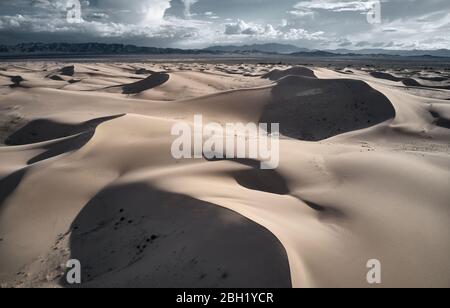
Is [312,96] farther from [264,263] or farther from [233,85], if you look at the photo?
[264,263]

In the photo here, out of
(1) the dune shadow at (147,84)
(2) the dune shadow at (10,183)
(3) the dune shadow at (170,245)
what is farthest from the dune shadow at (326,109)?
(1) the dune shadow at (147,84)

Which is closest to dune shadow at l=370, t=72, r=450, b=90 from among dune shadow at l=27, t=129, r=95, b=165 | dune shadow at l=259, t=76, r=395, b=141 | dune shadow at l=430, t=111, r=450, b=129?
dune shadow at l=259, t=76, r=395, b=141

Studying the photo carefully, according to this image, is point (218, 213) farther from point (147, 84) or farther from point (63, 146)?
point (147, 84)

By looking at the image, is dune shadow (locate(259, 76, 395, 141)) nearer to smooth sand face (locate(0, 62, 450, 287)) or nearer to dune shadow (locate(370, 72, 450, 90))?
smooth sand face (locate(0, 62, 450, 287))

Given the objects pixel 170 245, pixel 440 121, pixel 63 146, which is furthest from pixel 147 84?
pixel 170 245

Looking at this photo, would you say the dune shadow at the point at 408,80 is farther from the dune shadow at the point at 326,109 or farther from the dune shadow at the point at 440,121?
the dune shadow at the point at 440,121
